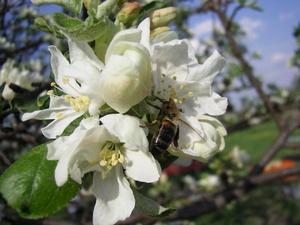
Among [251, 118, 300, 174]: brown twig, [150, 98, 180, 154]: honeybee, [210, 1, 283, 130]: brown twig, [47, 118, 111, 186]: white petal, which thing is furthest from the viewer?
[210, 1, 283, 130]: brown twig

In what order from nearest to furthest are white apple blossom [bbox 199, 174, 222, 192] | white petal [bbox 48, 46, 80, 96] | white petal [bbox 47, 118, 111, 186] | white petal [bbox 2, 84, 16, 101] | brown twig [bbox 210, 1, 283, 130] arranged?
white petal [bbox 47, 118, 111, 186] → white petal [bbox 48, 46, 80, 96] → white petal [bbox 2, 84, 16, 101] → brown twig [bbox 210, 1, 283, 130] → white apple blossom [bbox 199, 174, 222, 192]

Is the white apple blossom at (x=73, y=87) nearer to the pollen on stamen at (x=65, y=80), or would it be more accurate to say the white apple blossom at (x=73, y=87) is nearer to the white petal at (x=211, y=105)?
the pollen on stamen at (x=65, y=80)

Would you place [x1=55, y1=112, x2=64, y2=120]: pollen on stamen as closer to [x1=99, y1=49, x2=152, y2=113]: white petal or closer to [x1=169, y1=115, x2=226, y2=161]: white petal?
[x1=99, y1=49, x2=152, y2=113]: white petal

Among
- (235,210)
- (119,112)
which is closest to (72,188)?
(119,112)

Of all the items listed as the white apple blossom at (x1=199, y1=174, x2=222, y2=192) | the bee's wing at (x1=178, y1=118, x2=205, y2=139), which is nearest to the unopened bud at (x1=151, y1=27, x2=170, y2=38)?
the bee's wing at (x1=178, y1=118, x2=205, y2=139)


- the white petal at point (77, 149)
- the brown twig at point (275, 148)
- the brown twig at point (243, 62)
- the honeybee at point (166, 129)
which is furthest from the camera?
the brown twig at point (243, 62)

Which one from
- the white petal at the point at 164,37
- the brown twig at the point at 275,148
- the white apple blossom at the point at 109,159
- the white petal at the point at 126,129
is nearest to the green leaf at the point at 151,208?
the white apple blossom at the point at 109,159

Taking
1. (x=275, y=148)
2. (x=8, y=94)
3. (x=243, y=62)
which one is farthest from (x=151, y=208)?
(x=243, y=62)

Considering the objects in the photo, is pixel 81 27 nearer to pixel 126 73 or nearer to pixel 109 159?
pixel 126 73
